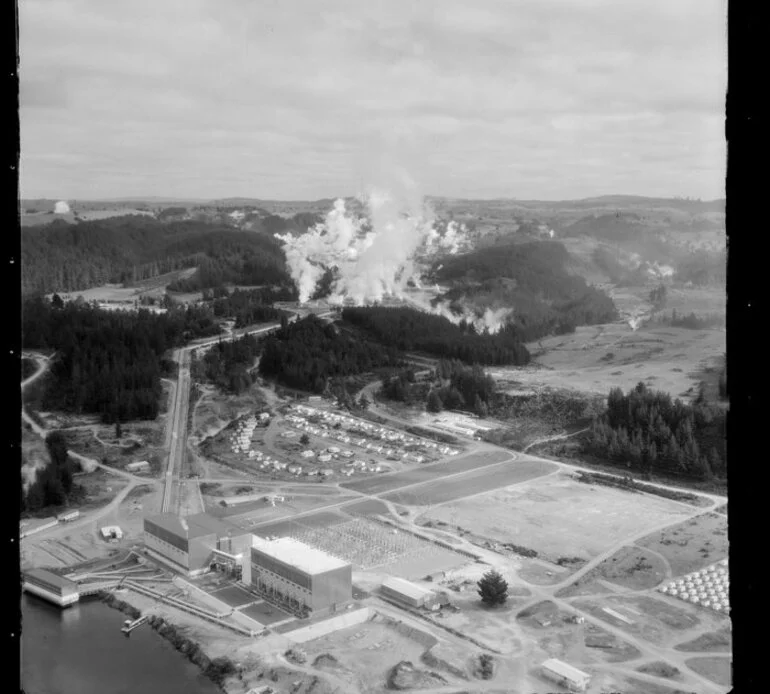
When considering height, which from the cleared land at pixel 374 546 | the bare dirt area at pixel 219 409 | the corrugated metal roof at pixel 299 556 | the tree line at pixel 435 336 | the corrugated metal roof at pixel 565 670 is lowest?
the corrugated metal roof at pixel 565 670

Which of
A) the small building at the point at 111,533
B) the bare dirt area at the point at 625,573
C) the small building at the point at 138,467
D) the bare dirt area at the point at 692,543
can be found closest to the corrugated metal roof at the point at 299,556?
the small building at the point at 111,533

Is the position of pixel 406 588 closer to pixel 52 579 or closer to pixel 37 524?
pixel 52 579

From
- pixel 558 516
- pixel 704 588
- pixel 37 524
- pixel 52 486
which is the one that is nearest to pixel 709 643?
pixel 704 588

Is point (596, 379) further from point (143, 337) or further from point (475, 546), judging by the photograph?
point (143, 337)

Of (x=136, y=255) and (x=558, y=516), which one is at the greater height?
(x=136, y=255)

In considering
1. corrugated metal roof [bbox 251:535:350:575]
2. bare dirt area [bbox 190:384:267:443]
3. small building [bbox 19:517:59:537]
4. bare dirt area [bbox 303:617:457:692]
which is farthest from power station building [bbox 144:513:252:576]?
bare dirt area [bbox 190:384:267:443]

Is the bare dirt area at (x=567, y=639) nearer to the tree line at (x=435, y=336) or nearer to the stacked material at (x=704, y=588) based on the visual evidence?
the stacked material at (x=704, y=588)
